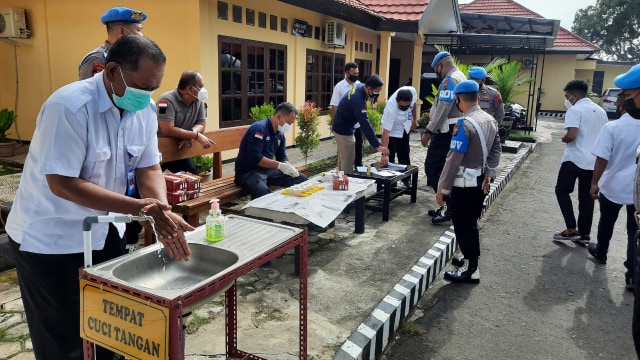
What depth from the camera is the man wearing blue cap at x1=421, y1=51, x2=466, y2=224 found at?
5.80 metres

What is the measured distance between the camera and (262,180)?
5207 mm

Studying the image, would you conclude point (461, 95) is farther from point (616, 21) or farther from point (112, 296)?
point (616, 21)

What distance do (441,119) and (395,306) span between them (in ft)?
9.62

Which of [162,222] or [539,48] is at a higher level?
[539,48]

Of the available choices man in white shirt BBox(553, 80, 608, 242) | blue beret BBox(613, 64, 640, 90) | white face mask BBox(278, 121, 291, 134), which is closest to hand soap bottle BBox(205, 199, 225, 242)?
white face mask BBox(278, 121, 291, 134)

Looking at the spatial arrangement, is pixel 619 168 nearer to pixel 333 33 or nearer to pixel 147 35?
pixel 147 35

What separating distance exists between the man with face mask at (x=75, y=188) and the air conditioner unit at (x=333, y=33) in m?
9.36

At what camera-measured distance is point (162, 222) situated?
1.98 metres

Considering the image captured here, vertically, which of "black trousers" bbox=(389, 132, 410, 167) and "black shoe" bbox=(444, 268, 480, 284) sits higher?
"black trousers" bbox=(389, 132, 410, 167)

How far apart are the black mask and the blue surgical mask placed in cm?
364

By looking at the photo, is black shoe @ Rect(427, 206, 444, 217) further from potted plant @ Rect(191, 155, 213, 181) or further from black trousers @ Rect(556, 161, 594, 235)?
potted plant @ Rect(191, 155, 213, 181)

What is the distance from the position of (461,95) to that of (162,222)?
310cm

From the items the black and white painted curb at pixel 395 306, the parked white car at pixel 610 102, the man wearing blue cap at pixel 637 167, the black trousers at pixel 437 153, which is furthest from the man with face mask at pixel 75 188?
the parked white car at pixel 610 102

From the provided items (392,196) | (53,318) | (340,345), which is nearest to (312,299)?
(340,345)
